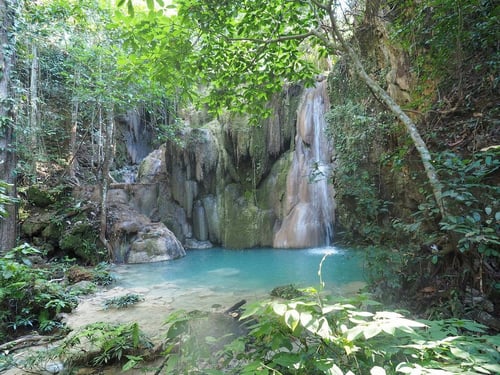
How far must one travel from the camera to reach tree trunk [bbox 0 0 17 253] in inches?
181

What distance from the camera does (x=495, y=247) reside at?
208cm

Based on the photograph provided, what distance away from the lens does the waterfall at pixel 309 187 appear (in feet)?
33.1

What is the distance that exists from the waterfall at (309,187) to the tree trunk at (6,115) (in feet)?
24.7

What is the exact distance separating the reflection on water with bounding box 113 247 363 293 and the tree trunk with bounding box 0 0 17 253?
2.08 metres

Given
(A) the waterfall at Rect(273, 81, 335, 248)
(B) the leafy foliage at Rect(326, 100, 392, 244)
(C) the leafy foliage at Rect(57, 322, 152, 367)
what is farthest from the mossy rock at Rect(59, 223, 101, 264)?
(B) the leafy foliage at Rect(326, 100, 392, 244)

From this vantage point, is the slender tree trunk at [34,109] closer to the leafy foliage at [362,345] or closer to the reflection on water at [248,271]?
the reflection on water at [248,271]

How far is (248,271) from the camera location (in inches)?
277

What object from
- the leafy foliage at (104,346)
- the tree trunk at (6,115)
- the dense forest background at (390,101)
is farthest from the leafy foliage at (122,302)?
the tree trunk at (6,115)

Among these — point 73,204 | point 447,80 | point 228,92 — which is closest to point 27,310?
point 228,92

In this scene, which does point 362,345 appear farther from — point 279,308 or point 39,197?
point 39,197

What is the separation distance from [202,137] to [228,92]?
8.61m

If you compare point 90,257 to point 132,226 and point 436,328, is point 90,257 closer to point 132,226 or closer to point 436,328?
point 132,226

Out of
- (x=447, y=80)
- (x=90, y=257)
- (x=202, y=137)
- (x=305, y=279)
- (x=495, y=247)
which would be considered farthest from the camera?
(x=202, y=137)

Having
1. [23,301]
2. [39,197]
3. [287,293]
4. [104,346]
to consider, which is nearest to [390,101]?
[287,293]
